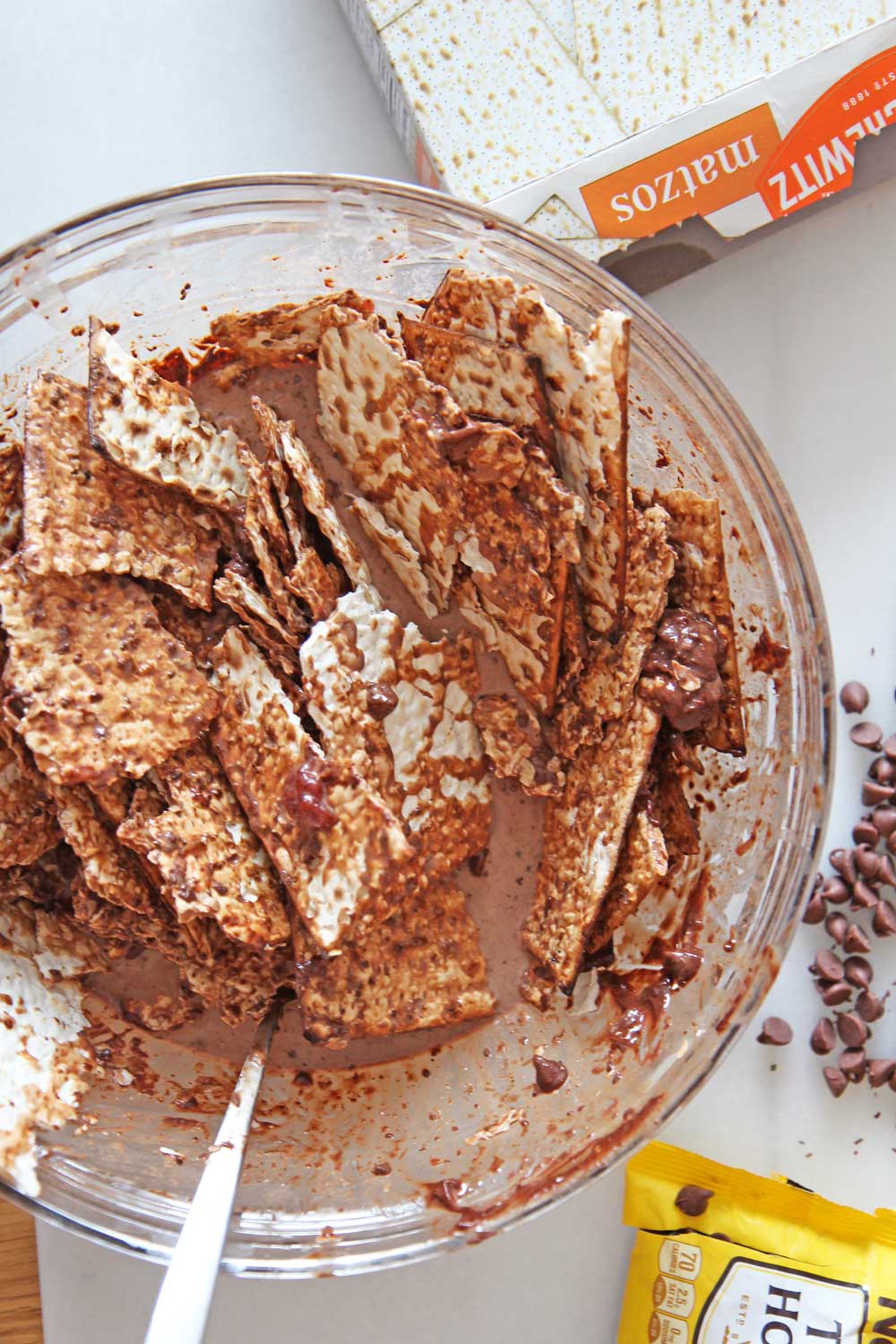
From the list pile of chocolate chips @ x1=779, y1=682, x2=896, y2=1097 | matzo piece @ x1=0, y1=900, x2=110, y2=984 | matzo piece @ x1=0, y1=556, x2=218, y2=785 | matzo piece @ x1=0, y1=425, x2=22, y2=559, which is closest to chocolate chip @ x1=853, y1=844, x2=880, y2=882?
pile of chocolate chips @ x1=779, y1=682, x2=896, y2=1097

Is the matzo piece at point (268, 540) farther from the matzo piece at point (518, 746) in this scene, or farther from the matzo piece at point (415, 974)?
the matzo piece at point (415, 974)

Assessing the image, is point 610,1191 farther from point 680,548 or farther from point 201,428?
point 201,428

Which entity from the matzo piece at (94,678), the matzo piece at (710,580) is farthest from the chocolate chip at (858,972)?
the matzo piece at (94,678)

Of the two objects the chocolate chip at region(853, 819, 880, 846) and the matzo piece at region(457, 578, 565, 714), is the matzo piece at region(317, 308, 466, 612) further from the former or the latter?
the chocolate chip at region(853, 819, 880, 846)

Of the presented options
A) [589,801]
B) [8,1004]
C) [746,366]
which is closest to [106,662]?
[8,1004]

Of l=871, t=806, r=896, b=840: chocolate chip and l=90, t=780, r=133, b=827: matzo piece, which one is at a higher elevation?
l=871, t=806, r=896, b=840: chocolate chip

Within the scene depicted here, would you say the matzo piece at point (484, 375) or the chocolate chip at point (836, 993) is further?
the chocolate chip at point (836, 993)

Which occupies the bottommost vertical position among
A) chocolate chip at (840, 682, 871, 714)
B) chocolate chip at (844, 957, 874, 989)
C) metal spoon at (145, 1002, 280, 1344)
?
metal spoon at (145, 1002, 280, 1344)
